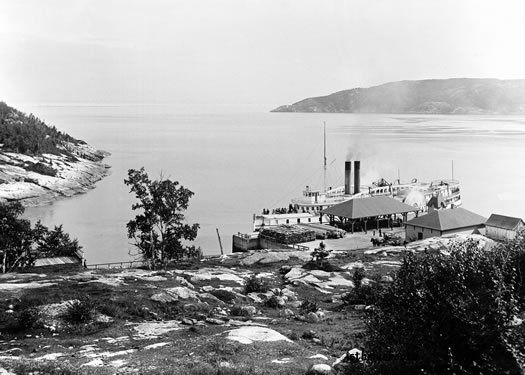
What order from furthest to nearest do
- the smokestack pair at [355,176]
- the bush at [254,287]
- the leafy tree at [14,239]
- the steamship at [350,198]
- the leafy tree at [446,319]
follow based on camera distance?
the smokestack pair at [355,176]
the steamship at [350,198]
the leafy tree at [14,239]
the bush at [254,287]
the leafy tree at [446,319]

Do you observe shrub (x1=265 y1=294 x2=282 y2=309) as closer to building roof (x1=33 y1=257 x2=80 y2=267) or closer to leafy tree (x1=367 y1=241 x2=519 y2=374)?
leafy tree (x1=367 y1=241 x2=519 y2=374)

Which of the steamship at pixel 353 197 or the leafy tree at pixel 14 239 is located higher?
the leafy tree at pixel 14 239

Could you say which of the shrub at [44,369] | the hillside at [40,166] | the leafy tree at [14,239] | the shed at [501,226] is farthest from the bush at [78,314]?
the hillside at [40,166]

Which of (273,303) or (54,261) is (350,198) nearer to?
(54,261)

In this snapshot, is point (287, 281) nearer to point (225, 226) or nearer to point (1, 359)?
point (1, 359)

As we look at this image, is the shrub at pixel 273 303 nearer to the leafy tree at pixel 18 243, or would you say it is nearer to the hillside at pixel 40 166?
the leafy tree at pixel 18 243

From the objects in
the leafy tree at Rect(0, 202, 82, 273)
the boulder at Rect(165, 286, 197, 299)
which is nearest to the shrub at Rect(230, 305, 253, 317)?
the boulder at Rect(165, 286, 197, 299)

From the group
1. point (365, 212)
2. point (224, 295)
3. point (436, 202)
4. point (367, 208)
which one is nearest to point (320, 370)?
point (224, 295)
